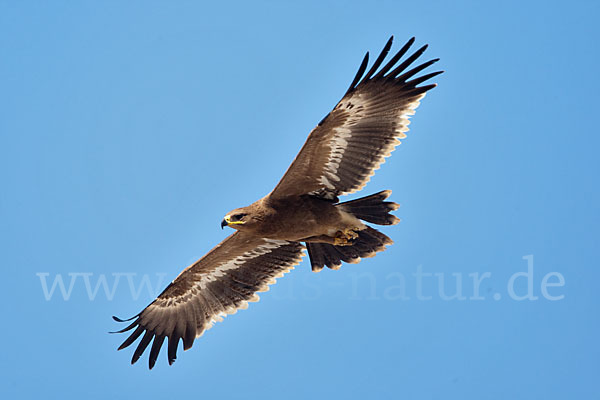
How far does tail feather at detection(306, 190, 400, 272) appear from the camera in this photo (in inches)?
433

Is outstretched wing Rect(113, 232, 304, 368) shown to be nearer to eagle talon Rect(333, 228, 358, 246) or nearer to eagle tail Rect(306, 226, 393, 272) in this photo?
eagle tail Rect(306, 226, 393, 272)

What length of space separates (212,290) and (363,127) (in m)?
3.80

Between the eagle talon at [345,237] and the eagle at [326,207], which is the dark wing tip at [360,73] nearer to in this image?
the eagle at [326,207]

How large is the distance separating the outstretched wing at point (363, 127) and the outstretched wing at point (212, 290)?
162 cm

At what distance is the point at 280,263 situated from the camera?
1242cm

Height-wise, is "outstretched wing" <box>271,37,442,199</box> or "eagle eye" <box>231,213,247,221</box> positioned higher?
"outstretched wing" <box>271,37,442,199</box>

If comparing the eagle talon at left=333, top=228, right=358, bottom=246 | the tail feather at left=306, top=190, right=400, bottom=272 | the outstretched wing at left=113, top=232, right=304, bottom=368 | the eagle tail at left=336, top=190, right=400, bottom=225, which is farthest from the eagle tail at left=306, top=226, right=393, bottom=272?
the outstretched wing at left=113, top=232, right=304, bottom=368

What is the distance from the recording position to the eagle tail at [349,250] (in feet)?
37.2

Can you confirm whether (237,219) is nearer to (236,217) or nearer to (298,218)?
(236,217)

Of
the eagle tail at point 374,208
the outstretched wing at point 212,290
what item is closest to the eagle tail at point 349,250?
the eagle tail at point 374,208

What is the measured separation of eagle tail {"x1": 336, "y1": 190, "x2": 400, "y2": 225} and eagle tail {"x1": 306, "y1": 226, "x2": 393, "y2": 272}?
0.27 m

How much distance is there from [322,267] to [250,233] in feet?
4.76

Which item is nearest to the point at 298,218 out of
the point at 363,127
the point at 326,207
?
the point at 326,207

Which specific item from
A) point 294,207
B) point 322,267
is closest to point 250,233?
point 294,207
